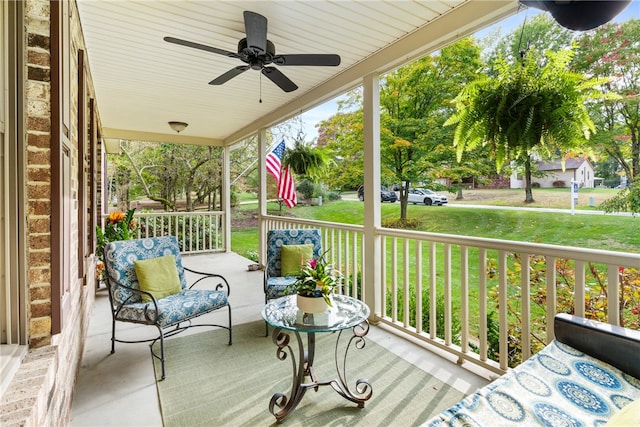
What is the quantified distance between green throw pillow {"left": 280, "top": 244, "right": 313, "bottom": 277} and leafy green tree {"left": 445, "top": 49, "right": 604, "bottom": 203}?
6.72ft

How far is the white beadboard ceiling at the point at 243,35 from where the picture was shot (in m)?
2.36

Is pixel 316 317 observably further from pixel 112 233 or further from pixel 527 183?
pixel 112 233

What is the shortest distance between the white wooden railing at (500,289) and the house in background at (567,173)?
57cm

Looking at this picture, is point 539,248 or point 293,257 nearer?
point 539,248

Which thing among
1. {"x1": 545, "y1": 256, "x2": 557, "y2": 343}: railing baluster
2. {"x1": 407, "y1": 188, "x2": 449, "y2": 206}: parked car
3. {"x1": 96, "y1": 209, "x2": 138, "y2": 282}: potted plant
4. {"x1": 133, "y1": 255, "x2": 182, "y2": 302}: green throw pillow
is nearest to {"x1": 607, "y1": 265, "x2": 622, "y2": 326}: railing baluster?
{"x1": 545, "y1": 256, "x2": 557, "y2": 343}: railing baluster

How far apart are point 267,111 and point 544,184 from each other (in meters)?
3.96

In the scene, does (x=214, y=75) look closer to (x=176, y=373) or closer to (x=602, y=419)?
(x=176, y=373)

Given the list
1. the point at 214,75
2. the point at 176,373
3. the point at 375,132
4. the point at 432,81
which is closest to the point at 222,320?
the point at 176,373

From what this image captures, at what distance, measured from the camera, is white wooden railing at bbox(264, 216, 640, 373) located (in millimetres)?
1817

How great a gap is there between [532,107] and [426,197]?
8.81ft

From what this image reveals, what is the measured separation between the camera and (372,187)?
123 inches

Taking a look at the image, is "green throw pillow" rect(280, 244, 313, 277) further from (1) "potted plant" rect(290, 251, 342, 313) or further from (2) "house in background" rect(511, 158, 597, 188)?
(2) "house in background" rect(511, 158, 597, 188)

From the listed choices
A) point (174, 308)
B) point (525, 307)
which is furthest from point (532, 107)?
point (174, 308)

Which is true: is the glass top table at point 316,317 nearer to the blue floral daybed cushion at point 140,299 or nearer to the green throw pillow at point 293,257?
the blue floral daybed cushion at point 140,299
